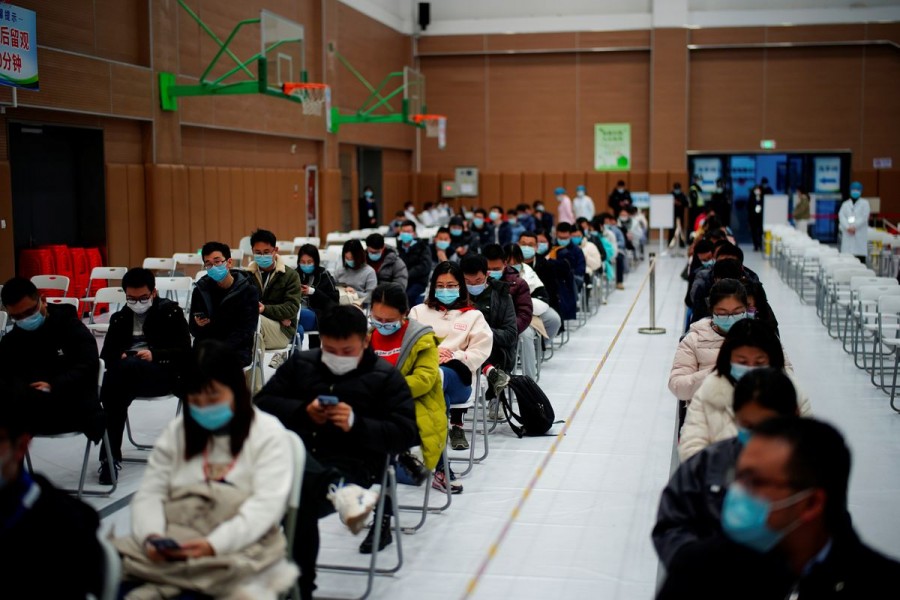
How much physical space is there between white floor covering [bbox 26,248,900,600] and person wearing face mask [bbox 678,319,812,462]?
39.3 inches

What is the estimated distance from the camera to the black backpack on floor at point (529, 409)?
A: 7.94 m

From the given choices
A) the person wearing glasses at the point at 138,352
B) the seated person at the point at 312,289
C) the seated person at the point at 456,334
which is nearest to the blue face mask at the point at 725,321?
the seated person at the point at 456,334

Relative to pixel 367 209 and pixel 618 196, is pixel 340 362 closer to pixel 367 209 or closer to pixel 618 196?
pixel 367 209

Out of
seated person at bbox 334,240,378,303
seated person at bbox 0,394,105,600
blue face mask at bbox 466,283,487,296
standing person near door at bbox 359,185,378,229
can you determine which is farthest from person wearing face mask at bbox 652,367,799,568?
standing person near door at bbox 359,185,378,229

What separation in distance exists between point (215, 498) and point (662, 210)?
81.9 ft

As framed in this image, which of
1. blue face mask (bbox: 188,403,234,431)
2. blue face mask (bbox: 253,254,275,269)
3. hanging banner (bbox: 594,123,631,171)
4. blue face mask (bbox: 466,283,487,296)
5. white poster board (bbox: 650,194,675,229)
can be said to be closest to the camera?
blue face mask (bbox: 188,403,234,431)

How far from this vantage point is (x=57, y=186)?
15656mm

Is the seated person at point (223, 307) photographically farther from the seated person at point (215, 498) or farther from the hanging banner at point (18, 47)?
the hanging banner at point (18, 47)

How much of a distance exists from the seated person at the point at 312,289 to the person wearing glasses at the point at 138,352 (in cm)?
315

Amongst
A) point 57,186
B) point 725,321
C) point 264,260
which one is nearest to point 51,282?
point 264,260

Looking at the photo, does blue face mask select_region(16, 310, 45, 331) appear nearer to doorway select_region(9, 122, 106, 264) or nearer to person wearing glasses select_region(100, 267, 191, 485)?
person wearing glasses select_region(100, 267, 191, 485)

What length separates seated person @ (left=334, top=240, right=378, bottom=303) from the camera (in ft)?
36.9

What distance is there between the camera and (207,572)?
341cm

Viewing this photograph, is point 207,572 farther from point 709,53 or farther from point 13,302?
point 709,53
